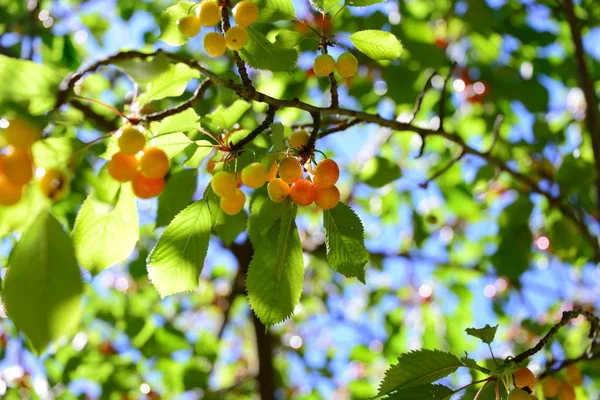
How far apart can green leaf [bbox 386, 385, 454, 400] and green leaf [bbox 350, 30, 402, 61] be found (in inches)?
34.0

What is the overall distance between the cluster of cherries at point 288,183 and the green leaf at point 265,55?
9.2 inches

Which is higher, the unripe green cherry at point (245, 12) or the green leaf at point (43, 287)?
the unripe green cherry at point (245, 12)

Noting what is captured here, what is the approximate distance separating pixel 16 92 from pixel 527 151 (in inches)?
133

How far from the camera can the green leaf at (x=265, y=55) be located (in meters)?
1.40

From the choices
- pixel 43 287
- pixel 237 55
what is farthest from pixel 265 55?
pixel 43 287

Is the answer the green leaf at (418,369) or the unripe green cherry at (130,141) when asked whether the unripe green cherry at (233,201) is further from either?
the green leaf at (418,369)

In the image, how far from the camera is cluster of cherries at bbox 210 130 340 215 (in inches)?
51.4

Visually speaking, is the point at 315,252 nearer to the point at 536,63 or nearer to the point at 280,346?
the point at 280,346

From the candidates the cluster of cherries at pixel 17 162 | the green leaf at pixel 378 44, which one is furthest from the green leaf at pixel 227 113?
the cluster of cherries at pixel 17 162

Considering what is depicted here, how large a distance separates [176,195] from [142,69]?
2.27 feet

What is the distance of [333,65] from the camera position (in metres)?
1.49

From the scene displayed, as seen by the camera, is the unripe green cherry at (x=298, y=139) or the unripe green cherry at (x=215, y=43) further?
the unripe green cherry at (x=298, y=139)

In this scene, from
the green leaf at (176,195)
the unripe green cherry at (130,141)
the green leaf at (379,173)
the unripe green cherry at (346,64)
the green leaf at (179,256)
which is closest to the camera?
the unripe green cherry at (130,141)

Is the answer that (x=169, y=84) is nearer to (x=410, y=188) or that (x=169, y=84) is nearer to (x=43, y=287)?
(x=43, y=287)
